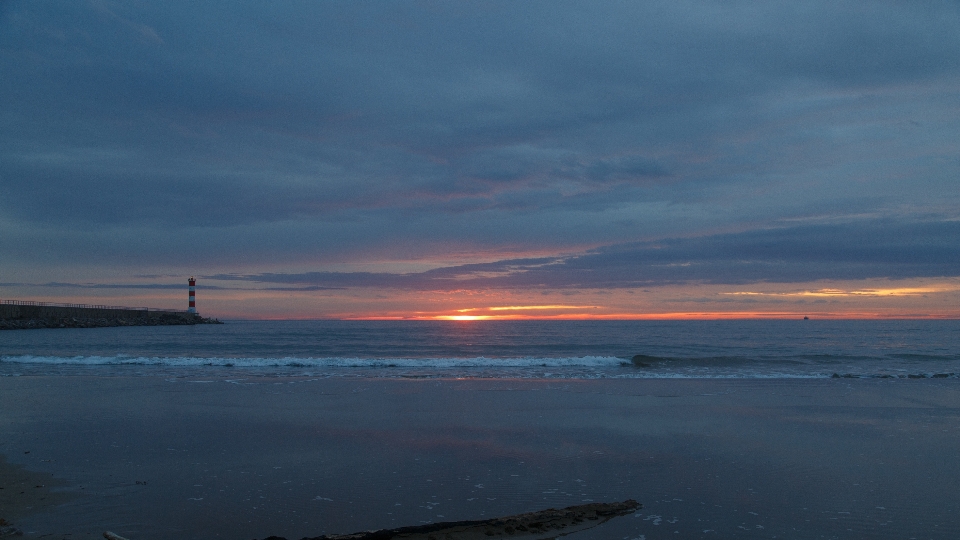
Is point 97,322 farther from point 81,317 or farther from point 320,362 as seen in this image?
point 320,362

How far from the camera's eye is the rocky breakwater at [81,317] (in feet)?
199

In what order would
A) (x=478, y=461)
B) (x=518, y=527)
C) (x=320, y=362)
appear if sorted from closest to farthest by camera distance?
(x=518, y=527)
(x=478, y=461)
(x=320, y=362)

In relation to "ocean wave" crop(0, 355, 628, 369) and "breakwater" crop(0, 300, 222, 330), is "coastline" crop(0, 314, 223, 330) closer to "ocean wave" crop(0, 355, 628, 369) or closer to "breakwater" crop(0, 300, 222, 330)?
"breakwater" crop(0, 300, 222, 330)

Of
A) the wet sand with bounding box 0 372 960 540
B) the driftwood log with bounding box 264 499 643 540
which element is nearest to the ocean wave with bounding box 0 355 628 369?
the wet sand with bounding box 0 372 960 540

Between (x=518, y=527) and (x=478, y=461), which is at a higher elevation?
(x=518, y=527)

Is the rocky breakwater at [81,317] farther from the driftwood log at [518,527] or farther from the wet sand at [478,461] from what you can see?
the driftwood log at [518,527]

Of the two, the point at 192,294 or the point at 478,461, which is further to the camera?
the point at 192,294

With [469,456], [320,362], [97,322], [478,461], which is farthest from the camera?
[97,322]

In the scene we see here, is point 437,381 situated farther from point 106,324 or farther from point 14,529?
point 106,324

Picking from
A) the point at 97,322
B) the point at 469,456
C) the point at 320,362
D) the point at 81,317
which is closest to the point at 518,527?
the point at 469,456

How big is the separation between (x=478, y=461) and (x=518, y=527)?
9.42ft

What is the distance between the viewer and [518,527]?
17.1ft

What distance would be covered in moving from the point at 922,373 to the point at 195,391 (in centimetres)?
2539

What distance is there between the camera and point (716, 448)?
8844 millimetres
